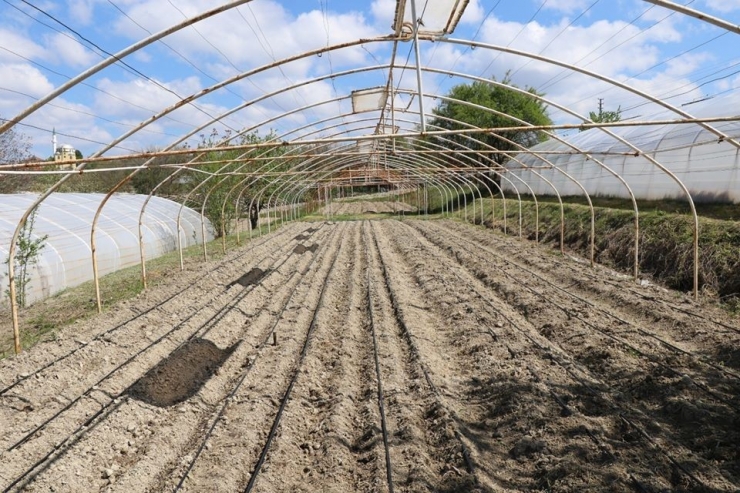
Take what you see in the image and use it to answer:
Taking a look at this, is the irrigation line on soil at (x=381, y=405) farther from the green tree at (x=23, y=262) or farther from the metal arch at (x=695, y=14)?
the green tree at (x=23, y=262)

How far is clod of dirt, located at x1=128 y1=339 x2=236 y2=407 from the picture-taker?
7059mm

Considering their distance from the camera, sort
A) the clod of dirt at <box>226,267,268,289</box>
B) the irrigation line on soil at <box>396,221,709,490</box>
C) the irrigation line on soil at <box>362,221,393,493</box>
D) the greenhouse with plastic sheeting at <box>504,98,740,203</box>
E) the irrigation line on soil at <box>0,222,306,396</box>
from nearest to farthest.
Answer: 1. the irrigation line on soil at <box>396,221,709,490</box>
2. the irrigation line on soil at <box>362,221,393,493</box>
3. the irrigation line on soil at <box>0,222,306,396</box>
4. the greenhouse with plastic sheeting at <box>504,98,740,203</box>
5. the clod of dirt at <box>226,267,268,289</box>

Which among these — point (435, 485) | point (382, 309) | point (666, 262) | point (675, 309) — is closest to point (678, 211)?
point (666, 262)

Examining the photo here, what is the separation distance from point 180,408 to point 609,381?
5.45m

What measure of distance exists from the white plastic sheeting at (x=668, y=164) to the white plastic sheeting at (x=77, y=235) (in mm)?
11977

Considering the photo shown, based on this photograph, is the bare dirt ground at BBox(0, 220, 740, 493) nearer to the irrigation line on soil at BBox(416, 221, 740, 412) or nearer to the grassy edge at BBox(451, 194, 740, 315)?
the irrigation line on soil at BBox(416, 221, 740, 412)

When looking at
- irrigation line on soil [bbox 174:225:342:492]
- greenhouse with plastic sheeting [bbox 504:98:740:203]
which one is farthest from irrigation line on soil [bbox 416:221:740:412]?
irrigation line on soil [bbox 174:225:342:492]

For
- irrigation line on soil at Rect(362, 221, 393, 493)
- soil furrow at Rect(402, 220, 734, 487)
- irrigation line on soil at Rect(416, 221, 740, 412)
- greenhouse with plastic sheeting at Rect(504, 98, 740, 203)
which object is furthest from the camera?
greenhouse with plastic sheeting at Rect(504, 98, 740, 203)

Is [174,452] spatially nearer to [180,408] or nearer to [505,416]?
[180,408]

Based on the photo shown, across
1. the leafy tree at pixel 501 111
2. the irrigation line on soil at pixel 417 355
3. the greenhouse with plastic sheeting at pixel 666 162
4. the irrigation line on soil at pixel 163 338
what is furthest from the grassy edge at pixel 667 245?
the leafy tree at pixel 501 111

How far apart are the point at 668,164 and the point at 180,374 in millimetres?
13050

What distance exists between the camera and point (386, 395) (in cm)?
692

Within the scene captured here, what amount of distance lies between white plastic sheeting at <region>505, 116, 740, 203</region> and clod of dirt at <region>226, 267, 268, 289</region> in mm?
7902

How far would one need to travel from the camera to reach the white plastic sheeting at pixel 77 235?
13031 millimetres
